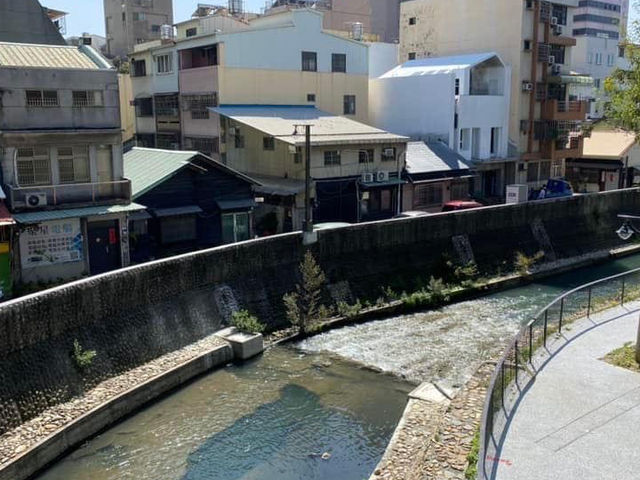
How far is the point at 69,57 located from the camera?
24.8 metres

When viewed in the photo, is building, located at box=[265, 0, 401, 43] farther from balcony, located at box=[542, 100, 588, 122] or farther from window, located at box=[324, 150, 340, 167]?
window, located at box=[324, 150, 340, 167]

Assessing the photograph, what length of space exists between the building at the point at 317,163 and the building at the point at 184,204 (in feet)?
10.6

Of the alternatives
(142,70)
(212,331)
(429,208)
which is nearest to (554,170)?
(429,208)

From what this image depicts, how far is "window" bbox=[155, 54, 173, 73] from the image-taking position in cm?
4231

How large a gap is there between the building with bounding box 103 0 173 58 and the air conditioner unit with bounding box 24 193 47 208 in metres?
49.2

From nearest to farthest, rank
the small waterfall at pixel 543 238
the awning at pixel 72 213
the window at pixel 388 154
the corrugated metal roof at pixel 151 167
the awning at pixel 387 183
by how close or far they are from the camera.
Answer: the awning at pixel 72 213 → the corrugated metal roof at pixel 151 167 → the small waterfall at pixel 543 238 → the awning at pixel 387 183 → the window at pixel 388 154

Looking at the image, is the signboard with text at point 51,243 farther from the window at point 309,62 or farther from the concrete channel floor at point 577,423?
the window at point 309,62

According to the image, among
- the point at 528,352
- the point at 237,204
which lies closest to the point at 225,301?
the point at 237,204

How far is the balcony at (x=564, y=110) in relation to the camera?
4675cm

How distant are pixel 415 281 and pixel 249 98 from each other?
17034mm

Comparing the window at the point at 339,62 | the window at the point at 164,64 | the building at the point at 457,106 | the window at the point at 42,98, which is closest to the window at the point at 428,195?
the building at the point at 457,106

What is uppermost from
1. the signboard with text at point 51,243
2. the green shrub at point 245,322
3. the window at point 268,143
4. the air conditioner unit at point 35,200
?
the window at point 268,143

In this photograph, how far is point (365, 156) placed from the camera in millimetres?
35281

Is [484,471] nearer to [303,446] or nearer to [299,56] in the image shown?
[303,446]
